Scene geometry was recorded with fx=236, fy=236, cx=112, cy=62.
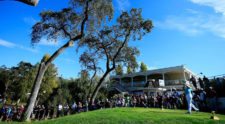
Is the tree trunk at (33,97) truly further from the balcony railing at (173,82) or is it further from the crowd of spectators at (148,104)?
the balcony railing at (173,82)

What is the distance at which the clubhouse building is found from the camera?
4080cm

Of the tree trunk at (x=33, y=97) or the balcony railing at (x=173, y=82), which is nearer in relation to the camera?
the tree trunk at (x=33, y=97)

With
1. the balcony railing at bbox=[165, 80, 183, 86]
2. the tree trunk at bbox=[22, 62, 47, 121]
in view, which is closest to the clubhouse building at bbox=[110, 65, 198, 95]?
the balcony railing at bbox=[165, 80, 183, 86]

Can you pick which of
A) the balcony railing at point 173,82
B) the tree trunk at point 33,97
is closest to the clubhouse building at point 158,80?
the balcony railing at point 173,82

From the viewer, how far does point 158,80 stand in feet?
136

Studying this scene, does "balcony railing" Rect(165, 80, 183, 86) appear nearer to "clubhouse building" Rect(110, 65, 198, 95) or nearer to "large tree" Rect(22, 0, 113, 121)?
"clubhouse building" Rect(110, 65, 198, 95)

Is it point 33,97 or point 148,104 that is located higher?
point 33,97

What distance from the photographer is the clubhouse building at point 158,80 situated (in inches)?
1606

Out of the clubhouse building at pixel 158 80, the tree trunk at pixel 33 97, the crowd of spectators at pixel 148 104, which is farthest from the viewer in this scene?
the clubhouse building at pixel 158 80

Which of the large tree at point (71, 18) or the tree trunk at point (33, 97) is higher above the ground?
the large tree at point (71, 18)

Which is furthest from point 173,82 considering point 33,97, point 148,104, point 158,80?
point 33,97

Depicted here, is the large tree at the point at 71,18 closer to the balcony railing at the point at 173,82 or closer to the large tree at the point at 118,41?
the large tree at the point at 118,41

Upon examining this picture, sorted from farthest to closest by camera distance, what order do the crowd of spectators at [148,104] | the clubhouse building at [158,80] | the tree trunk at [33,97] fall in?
the clubhouse building at [158,80] < the crowd of spectators at [148,104] < the tree trunk at [33,97]

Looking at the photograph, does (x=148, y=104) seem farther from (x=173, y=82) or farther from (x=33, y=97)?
(x=173, y=82)
